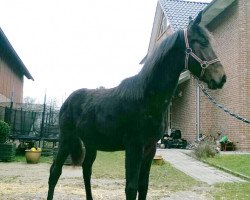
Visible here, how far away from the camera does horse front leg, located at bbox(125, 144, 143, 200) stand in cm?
373

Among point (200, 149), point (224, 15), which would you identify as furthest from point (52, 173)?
point (224, 15)

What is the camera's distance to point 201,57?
3.65m

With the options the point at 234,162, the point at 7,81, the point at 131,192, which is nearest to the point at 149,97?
the point at 131,192

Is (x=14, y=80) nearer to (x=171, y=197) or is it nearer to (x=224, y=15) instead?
(x=224, y=15)

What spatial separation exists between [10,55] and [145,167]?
19643 millimetres

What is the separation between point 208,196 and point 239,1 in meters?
10.0

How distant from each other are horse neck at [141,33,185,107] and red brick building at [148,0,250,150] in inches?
355

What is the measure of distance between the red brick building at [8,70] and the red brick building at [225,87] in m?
8.61

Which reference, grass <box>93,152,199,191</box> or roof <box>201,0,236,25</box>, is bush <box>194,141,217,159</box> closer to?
grass <box>93,152,199,191</box>

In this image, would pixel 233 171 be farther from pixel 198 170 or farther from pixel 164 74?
pixel 164 74

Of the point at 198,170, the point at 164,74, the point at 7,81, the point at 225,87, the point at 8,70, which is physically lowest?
the point at 198,170

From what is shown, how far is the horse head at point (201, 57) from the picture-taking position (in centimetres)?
358

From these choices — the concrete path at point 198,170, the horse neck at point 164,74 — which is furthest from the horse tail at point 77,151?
the concrete path at point 198,170

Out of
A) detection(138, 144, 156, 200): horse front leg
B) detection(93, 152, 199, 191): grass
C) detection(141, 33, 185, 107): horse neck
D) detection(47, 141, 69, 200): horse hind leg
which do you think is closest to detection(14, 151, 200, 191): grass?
detection(93, 152, 199, 191): grass
